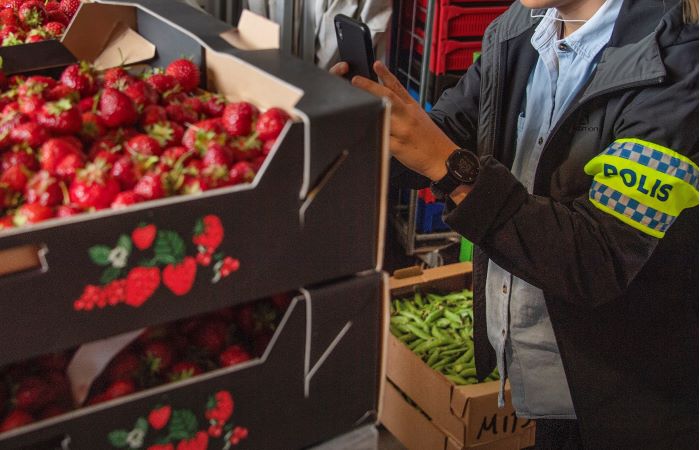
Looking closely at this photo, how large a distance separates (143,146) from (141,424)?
0.34 m

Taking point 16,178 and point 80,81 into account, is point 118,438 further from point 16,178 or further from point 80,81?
point 80,81

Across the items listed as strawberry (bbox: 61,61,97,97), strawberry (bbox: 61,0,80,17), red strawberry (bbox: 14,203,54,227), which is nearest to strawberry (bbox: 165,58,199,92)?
strawberry (bbox: 61,61,97,97)

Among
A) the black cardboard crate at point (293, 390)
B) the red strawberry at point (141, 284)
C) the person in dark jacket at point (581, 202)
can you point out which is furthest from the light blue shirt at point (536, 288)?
the red strawberry at point (141, 284)

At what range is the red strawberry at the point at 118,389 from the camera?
927mm

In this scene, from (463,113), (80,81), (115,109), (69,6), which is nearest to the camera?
(115,109)

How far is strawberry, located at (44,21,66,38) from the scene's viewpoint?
4.67ft

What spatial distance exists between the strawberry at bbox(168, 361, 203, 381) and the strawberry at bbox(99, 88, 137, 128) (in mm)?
326

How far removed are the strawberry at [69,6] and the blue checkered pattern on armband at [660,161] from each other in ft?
3.65

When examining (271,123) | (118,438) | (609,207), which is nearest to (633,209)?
(609,207)

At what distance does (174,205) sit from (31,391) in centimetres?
29

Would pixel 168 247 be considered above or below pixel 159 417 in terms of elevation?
above

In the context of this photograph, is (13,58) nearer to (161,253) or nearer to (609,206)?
(161,253)

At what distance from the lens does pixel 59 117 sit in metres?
1.01

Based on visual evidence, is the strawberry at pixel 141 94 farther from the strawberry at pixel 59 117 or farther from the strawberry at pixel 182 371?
the strawberry at pixel 182 371
